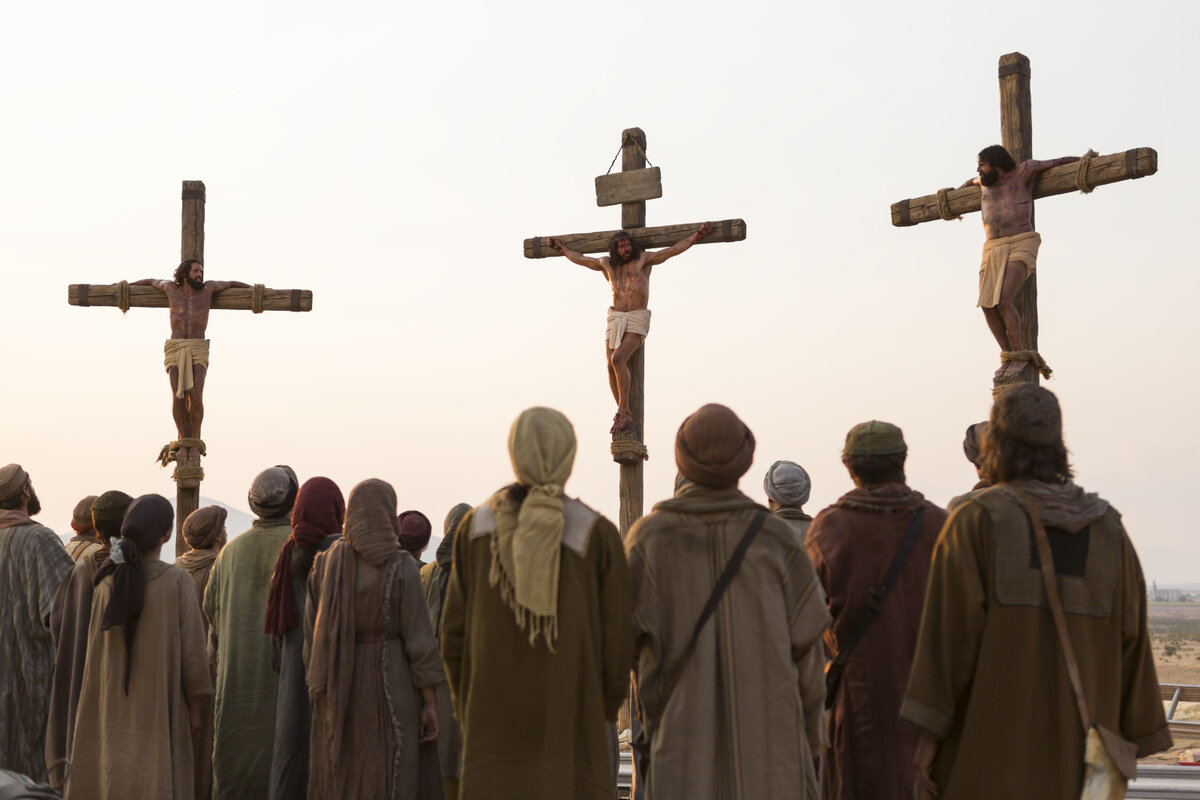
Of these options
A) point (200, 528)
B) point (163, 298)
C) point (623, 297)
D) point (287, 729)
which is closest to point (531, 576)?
point (287, 729)

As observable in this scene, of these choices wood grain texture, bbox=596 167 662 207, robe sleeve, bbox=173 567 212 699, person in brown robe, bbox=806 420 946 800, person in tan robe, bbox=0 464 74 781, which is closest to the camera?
person in brown robe, bbox=806 420 946 800

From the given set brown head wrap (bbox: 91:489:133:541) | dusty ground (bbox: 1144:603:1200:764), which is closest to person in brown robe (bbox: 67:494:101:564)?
brown head wrap (bbox: 91:489:133:541)

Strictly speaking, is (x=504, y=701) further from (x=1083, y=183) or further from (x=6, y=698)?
(x=1083, y=183)

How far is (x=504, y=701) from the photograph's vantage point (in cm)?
419

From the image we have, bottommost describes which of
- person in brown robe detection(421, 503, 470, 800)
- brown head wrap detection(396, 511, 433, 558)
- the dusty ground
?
the dusty ground

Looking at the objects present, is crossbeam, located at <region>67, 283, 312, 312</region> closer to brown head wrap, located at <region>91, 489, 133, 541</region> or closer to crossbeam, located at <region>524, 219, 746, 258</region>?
crossbeam, located at <region>524, 219, 746, 258</region>

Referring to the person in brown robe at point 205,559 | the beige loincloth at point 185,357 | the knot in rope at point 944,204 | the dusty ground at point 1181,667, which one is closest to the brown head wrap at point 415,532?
the person in brown robe at point 205,559

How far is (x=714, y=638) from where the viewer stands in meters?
4.26

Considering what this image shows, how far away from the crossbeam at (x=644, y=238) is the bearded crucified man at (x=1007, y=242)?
2.32 m

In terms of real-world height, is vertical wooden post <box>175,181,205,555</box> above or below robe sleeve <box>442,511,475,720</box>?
above

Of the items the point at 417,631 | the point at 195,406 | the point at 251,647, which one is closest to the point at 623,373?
the point at 195,406

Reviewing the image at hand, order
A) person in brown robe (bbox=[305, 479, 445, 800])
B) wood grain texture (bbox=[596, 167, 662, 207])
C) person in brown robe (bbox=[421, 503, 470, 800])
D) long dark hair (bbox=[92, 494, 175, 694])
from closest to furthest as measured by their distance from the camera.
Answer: person in brown robe (bbox=[305, 479, 445, 800])
long dark hair (bbox=[92, 494, 175, 694])
person in brown robe (bbox=[421, 503, 470, 800])
wood grain texture (bbox=[596, 167, 662, 207])

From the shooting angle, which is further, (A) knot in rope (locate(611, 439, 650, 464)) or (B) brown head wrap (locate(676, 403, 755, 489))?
(A) knot in rope (locate(611, 439, 650, 464))

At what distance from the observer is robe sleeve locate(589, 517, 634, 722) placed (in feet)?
13.8
